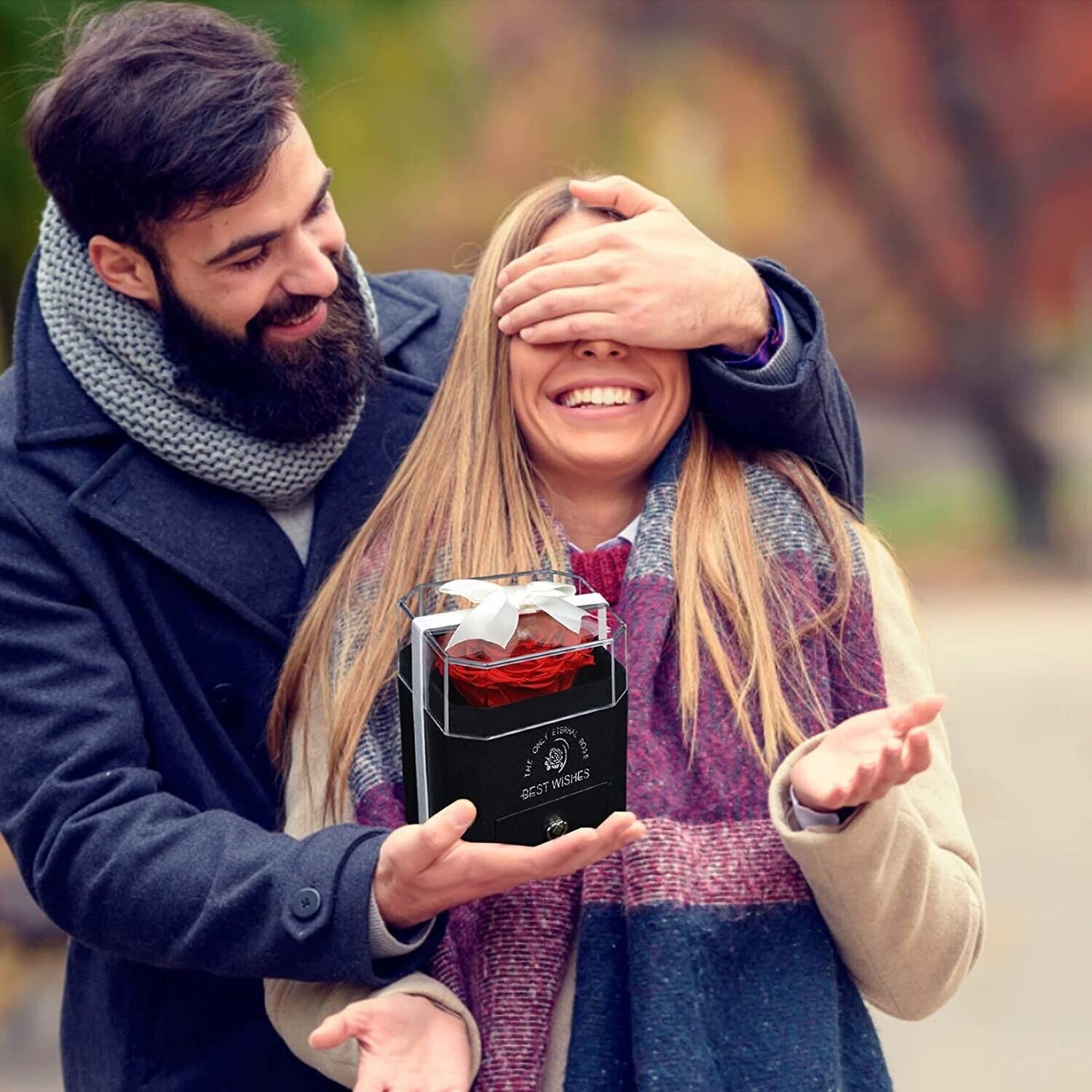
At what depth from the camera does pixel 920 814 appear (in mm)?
1826

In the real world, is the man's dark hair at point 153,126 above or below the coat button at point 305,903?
above

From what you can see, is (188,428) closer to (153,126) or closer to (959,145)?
(153,126)

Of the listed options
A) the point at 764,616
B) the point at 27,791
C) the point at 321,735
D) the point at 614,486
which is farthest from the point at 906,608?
the point at 27,791

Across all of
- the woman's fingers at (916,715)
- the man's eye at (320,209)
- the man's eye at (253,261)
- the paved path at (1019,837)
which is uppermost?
the man's eye at (320,209)

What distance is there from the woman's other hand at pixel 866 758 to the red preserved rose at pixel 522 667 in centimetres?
28

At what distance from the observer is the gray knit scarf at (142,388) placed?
6.97ft

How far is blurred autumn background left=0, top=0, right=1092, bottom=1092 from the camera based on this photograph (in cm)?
640

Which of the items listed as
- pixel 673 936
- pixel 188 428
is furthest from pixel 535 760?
pixel 188 428

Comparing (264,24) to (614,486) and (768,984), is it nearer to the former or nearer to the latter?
(614,486)

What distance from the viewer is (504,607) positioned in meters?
1.57

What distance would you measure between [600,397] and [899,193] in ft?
18.2

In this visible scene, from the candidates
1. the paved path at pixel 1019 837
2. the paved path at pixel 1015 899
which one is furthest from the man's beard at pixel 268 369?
the paved path at pixel 1015 899

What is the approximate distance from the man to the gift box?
1.20 ft

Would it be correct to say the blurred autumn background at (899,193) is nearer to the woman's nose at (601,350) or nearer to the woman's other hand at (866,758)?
the woman's nose at (601,350)
